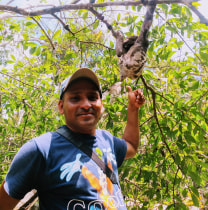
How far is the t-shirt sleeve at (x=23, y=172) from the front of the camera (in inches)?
32.5

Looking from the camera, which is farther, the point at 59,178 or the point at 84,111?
the point at 84,111

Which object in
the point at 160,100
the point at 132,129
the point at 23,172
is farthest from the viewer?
the point at 160,100

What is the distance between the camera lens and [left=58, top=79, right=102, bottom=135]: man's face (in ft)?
3.42

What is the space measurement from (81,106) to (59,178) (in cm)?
37

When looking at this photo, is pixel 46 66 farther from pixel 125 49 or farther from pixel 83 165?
pixel 83 165

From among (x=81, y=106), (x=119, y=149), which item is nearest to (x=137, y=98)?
(x=119, y=149)

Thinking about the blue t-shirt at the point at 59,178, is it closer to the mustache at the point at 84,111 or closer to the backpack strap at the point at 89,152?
the backpack strap at the point at 89,152

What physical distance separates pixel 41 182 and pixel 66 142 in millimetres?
211

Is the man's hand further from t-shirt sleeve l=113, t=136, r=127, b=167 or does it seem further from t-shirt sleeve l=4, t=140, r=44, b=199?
t-shirt sleeve l=4, t=140, r=44, b=199

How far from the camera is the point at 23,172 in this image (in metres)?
0.83

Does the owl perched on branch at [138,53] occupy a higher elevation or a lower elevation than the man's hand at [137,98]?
higher

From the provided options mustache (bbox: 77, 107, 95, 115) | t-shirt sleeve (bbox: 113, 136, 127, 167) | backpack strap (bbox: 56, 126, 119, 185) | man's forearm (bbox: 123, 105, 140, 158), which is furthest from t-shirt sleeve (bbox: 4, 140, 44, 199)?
man's forearm (bbox: 123, 105, 140, 158)

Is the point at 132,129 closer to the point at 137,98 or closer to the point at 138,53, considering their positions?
the point at 137,98

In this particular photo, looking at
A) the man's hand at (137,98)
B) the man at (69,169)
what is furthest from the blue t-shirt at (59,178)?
the man's hand at (137,98)
